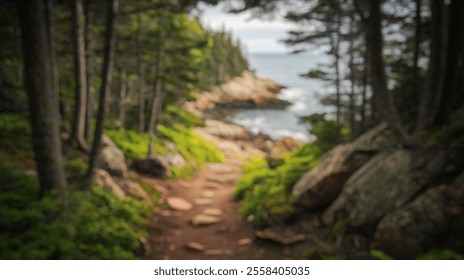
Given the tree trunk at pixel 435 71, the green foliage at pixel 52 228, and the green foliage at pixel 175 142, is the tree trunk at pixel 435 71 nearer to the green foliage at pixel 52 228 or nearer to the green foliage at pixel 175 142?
the green foliage at pixel 52 228

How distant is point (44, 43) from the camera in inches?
178

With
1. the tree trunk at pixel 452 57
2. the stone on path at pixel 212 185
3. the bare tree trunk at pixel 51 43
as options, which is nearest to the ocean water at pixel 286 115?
the stone on path at pixel 212 185

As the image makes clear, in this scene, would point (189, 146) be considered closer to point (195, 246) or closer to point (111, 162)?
point (111, 162)

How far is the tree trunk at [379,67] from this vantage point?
552 centimetres

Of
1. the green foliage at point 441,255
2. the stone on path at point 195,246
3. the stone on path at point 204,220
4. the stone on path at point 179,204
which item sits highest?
the green foliage at point 441,255

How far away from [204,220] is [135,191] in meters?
2.32

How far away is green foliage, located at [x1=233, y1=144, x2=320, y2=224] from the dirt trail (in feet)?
1.46

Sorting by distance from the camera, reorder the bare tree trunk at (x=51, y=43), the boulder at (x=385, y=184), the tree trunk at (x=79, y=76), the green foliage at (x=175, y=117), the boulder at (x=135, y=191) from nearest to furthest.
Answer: the boulder at (x=385, y=184) → the bare tree trunk at (x=51, y=43) → the tree trunk at (x=79, y=76) → the boulder at (x=135, y=191) → the green foliage at (x=175, y=117)

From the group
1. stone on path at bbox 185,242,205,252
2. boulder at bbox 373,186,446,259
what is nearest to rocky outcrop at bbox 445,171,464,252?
boulder at bbox 373,186,446,259

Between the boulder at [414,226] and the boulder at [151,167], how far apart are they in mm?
8908

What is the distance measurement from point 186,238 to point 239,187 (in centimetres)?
381

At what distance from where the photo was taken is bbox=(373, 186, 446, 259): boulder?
14.3 ft
